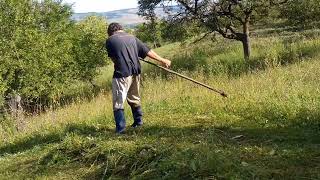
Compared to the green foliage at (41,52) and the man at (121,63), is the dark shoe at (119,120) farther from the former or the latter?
the green foliage at (41,52)

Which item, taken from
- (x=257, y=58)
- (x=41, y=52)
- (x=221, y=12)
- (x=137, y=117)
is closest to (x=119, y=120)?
(x=137, y=117)

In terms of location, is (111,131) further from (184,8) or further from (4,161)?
(184,8)

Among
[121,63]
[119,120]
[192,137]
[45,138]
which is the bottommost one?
[45,138]

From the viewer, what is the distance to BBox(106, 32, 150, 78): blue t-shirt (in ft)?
24.9

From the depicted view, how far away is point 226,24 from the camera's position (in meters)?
17.9

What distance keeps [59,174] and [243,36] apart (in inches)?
518

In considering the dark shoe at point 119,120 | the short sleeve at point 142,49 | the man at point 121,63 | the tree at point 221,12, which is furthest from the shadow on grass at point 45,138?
the tree at point 221,12

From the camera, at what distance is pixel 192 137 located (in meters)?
6.67

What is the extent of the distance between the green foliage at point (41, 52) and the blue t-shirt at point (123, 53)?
35.2 ft

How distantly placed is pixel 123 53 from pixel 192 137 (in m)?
1.94

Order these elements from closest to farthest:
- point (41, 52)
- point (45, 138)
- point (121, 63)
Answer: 1. point (121, 63)
2. point (45, 138)
3. point (41, 52)

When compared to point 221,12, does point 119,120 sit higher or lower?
lower

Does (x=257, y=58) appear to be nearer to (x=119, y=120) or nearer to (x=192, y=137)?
(x=119, y=120)

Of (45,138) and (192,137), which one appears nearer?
(192,137)
